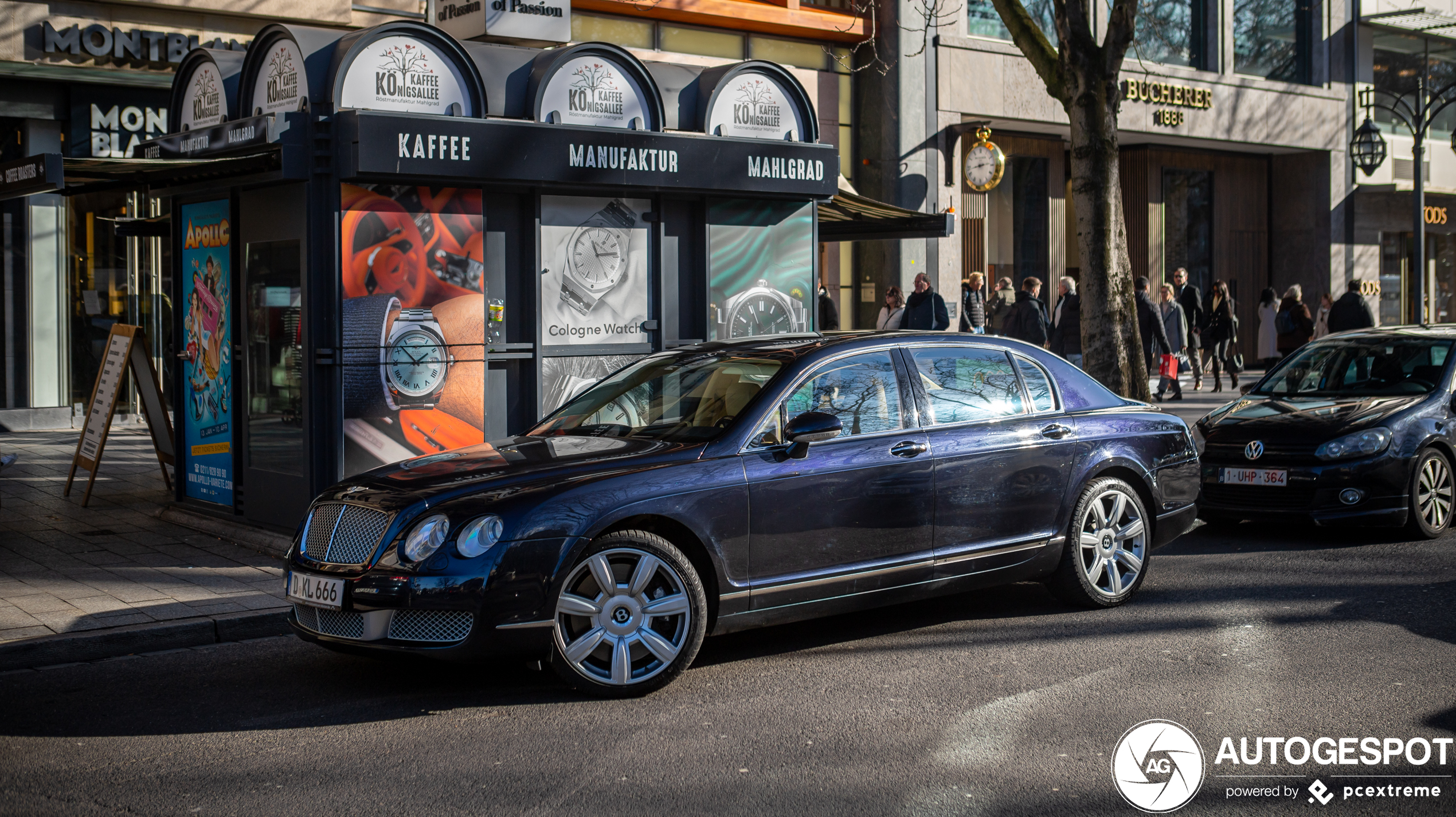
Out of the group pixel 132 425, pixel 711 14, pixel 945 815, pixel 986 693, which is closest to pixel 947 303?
pixel 711 14

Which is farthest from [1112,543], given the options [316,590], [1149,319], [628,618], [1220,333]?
[1220,333]

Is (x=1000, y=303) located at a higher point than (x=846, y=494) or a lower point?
higher

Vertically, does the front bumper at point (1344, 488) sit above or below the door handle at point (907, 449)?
below

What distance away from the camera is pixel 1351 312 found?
59.6 feet

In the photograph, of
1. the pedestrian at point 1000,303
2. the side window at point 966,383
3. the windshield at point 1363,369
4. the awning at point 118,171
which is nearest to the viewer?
the side window at point 966,383

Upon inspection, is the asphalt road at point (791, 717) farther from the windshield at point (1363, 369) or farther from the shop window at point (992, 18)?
the shop window at point (992, 18)

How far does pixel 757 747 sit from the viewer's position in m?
4.92

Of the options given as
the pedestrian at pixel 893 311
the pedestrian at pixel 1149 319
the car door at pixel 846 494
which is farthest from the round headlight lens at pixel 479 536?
the pedestrian at pixel 1149 319

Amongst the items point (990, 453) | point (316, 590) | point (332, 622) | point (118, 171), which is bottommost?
point (332, 622)

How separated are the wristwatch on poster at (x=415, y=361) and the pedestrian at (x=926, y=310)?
8.13 meters

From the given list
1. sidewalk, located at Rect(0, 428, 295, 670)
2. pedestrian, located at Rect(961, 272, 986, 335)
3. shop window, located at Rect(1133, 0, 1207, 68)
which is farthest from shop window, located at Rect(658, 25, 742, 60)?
sidewalk, located at Rect(0, 428, 295, 670)

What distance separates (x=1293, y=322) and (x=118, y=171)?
53.6ft

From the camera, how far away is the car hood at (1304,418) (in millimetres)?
9336

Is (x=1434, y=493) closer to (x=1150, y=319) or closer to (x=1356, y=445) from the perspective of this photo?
(x=1356, y=445)
